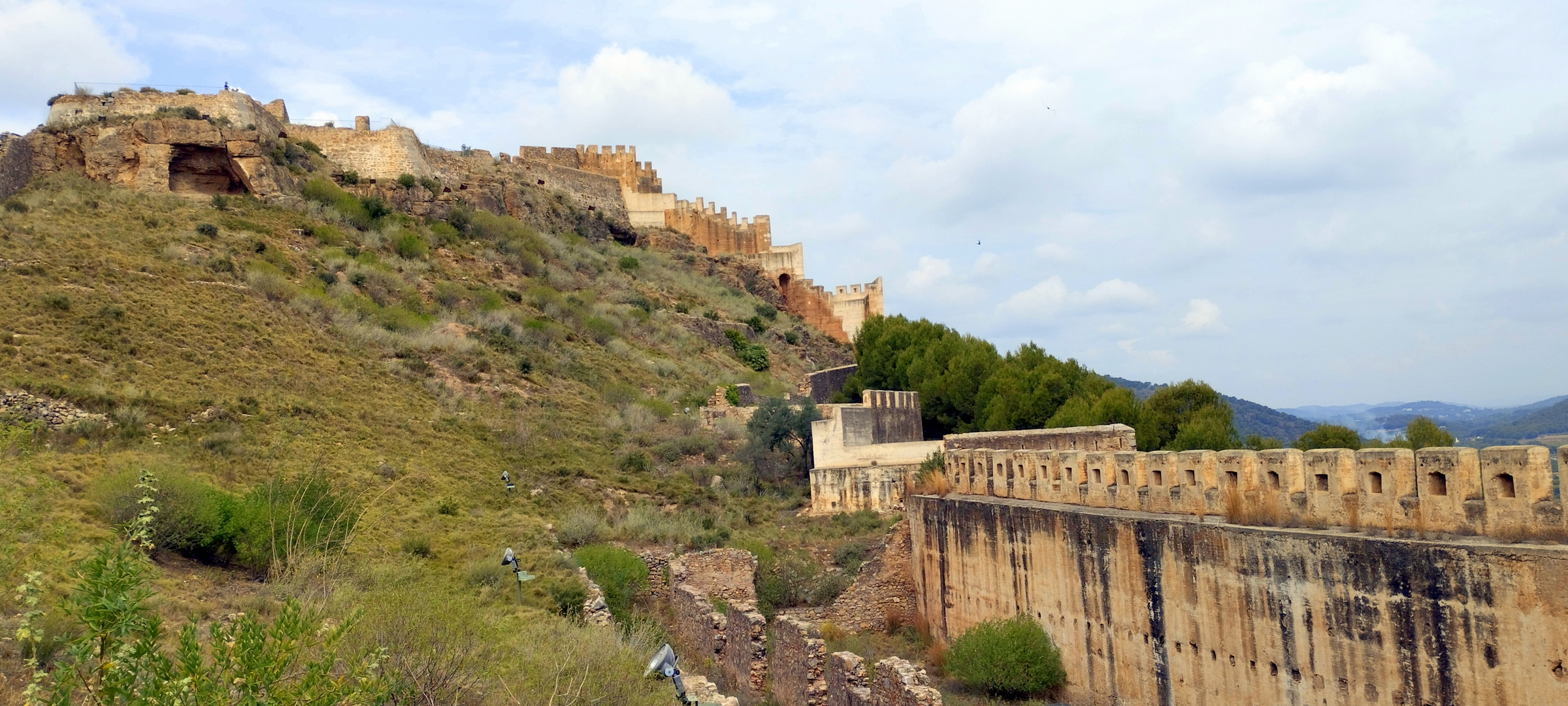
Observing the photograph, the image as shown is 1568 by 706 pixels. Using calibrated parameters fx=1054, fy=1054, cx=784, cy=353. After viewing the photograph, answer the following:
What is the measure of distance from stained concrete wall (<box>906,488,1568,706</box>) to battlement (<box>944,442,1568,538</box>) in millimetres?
252

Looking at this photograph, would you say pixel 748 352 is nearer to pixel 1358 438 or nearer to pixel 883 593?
pixel 883 593

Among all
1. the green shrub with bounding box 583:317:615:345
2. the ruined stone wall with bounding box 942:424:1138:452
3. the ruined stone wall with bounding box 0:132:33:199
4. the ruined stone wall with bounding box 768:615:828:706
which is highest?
the ruined stone wall with bounding box 0:132:33:199

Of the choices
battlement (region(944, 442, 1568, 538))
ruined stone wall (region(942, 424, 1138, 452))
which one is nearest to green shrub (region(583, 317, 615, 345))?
ruined stone wall (region(942, 424, 1138, 452))

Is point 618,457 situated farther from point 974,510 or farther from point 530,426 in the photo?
point 974,510

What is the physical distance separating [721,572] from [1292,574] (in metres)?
8.31

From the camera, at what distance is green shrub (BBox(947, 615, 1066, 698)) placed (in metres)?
12.8

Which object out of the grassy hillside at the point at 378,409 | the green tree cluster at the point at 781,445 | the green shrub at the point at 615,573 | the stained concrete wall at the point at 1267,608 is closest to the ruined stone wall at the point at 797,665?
the grassy hillside at the point at 378,409

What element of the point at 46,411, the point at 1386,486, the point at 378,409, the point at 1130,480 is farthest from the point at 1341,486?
the point at 46,411

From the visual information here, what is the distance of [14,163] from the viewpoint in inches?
1112

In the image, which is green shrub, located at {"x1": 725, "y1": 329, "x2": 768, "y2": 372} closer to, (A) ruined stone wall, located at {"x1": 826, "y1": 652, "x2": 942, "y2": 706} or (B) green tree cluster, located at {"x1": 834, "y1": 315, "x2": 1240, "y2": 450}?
(B) green tree cluster, located at {"x1": 834, "y1": 315, "x2": 1240, "y2": 450}

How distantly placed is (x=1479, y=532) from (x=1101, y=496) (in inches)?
199

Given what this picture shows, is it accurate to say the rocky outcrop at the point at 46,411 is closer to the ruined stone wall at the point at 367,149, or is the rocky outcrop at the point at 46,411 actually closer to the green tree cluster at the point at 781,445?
the green tree cluster at the point at 781,445

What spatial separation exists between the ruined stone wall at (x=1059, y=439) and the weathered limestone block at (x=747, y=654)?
17.6ft

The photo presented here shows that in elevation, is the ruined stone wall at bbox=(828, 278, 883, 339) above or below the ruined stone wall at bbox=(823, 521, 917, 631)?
above
